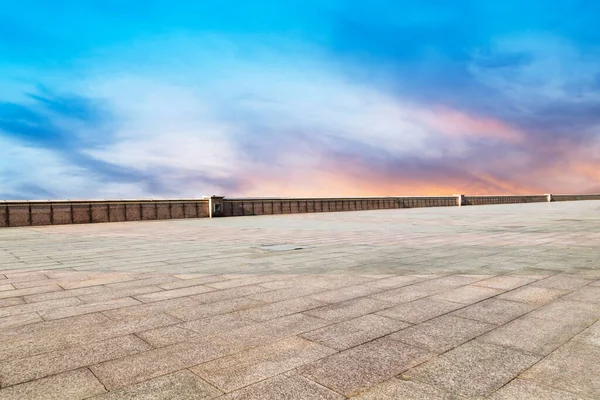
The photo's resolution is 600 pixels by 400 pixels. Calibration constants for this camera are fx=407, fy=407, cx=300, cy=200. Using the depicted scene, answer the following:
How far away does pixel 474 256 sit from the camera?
8.25m

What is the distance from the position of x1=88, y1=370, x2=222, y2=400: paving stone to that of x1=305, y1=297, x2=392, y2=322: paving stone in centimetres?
174

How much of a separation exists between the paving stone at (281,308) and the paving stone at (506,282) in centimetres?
253

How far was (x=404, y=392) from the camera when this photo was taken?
104 inches

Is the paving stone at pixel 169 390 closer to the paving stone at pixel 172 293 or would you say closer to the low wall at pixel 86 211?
Result: the paving stone at pixel 172 293

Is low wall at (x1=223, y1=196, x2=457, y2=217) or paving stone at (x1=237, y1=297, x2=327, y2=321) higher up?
low wall at (x1=223, y1=196, x2=457, y2=217)

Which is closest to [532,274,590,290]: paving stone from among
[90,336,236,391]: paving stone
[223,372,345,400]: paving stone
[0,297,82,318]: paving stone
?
[223,372,345,400]: paving stone

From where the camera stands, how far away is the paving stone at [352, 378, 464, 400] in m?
2.57

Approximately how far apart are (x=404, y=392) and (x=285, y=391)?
2.53 ft

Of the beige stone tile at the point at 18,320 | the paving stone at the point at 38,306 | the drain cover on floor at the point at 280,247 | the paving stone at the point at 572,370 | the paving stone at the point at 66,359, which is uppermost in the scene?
the drain cover on floor at the point at 280,247

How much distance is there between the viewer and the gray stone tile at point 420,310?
4.22 meters

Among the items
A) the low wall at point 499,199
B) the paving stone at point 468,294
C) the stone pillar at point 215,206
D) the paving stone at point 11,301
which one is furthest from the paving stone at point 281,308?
the low wall at point 499,199

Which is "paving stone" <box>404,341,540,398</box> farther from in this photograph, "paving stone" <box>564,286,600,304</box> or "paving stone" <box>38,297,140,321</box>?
"paving stone" <box>38,297,140,321</box>

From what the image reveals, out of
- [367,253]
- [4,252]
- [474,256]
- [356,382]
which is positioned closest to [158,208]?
[4,252]

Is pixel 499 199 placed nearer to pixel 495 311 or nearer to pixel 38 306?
pixel 495 311
